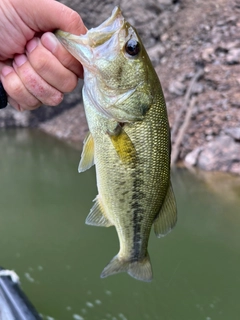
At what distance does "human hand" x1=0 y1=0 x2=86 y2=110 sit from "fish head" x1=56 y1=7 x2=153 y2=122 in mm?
109

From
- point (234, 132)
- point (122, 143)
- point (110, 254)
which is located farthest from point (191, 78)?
point (122, 143)

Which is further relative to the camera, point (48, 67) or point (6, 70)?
point (6, 70)

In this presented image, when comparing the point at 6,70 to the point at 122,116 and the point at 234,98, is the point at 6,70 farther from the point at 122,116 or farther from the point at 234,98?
the point at 234,98

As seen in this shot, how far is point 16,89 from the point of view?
1688mm

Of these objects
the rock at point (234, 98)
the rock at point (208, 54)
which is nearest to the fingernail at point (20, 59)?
the rock at point (234, 98)

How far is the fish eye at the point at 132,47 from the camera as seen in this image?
4.60ft

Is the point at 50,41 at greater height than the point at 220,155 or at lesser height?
greater

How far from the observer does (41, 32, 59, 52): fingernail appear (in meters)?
1.57

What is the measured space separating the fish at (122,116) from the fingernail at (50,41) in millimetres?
63

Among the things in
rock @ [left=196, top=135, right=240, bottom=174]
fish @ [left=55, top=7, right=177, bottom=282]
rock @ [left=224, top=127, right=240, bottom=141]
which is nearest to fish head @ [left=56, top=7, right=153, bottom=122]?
fish @ [left=55, top=7, right=177, bottom=282]

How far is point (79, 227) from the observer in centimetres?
518

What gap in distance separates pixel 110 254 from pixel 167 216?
3.11 metres

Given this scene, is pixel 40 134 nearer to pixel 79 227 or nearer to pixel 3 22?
pixel 79 227

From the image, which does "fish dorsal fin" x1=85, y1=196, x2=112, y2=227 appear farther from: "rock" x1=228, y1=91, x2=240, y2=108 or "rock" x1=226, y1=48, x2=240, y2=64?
"rock" x1=226, y1=48, x2=240, y2=64
